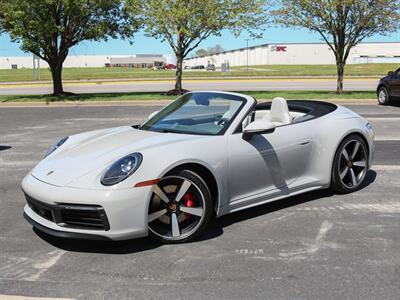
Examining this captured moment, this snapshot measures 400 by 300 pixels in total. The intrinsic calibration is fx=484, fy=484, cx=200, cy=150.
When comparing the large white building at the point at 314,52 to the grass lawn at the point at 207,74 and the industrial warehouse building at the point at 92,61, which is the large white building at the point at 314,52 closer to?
the industrial warehouse building at the point at 92,61

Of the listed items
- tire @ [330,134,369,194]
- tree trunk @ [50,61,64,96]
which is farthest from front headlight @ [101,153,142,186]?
tree trunk @ [50,61,64,96]

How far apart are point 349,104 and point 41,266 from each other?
16.0 m

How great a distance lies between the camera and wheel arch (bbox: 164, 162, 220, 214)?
4.11 metres

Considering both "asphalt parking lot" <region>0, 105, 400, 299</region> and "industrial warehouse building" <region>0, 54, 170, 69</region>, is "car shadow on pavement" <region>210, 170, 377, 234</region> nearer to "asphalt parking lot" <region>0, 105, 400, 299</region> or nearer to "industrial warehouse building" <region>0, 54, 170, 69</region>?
"asphalt parking lot" <region>0, 105, 400, 299</region>

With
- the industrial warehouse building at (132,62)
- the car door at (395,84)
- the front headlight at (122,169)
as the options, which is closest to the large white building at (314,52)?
the industrial warehouse building at (132,62)

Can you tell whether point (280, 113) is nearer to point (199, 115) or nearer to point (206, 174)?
point (199, 115)

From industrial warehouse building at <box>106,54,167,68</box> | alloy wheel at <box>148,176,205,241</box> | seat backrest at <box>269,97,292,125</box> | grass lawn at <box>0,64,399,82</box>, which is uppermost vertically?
industrial warehouse building at <box>106,54,167,68</box>

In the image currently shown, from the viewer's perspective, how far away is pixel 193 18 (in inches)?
826

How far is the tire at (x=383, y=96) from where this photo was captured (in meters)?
17.4

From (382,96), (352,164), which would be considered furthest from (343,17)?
(352,164)

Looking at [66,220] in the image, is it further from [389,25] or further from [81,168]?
[389,25]

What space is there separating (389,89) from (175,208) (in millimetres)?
15066

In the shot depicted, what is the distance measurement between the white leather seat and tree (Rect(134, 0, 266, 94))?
52.1ft

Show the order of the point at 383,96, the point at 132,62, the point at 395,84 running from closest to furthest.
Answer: the point at 395,84 → the point at 383,96 → the point at 132,62
